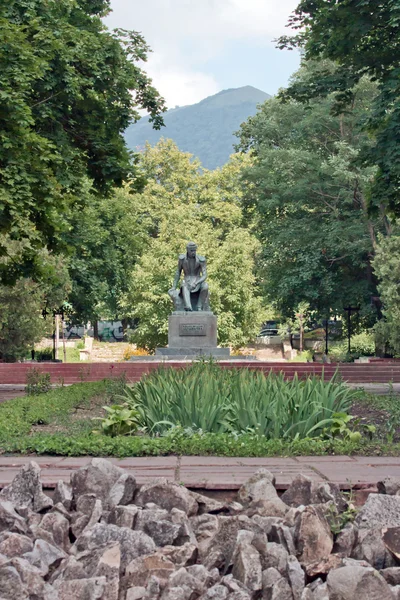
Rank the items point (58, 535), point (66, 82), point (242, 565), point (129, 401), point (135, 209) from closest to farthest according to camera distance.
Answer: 1. point (242, 565)
2. point (58, 535)
3. point (129, 401)
4. point (66, 82)
5. point (135, 209)

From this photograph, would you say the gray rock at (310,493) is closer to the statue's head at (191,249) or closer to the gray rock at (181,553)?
the gray rock at (181,553)

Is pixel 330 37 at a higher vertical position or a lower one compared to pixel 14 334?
higher

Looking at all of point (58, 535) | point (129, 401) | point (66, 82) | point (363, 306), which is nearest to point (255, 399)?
point (129, 401)

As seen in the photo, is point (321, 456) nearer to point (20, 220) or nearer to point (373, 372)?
point (20, 220)

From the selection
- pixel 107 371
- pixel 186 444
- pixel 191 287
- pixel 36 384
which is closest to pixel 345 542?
pixel 186 444

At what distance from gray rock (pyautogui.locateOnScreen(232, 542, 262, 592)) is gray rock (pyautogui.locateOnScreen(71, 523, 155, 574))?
45cm

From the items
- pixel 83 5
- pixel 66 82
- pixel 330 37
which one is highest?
pixel 83 5

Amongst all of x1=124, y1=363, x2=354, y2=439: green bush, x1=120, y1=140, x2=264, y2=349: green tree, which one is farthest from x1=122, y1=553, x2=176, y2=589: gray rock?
x1=120, y1=140, x2=264, y2=349: green tree

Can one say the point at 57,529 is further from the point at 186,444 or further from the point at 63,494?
the point at 186,444

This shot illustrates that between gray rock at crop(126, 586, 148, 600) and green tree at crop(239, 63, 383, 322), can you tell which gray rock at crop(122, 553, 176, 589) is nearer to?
gray rock at crop(126, 586, 148, 600)

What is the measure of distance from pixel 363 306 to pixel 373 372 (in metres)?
11.8

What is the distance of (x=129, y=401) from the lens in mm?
9133

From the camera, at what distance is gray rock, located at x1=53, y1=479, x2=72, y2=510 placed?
4.43 m

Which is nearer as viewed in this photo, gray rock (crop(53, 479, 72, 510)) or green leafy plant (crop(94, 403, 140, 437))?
gray rock (crop(53, 479, 72, 510))
